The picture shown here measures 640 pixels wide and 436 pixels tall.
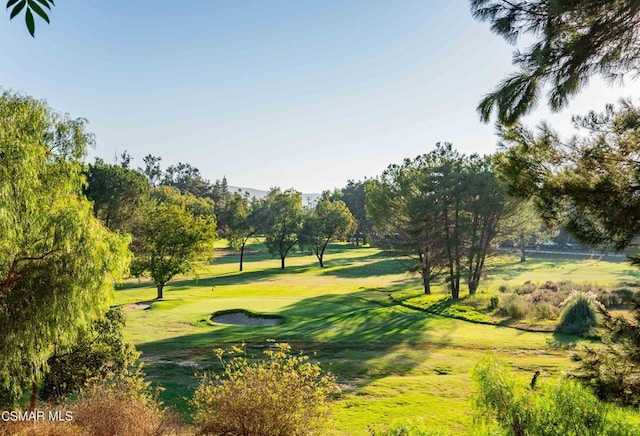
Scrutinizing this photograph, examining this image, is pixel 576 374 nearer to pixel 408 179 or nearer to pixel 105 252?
pixel 105 252

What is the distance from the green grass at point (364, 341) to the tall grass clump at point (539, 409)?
2.96ft

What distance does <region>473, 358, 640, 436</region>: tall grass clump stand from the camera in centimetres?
714

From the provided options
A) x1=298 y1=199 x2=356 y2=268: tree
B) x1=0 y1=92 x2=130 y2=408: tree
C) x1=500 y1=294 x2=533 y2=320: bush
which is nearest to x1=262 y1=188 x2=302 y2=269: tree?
x1=298 y1=199 x2=356 y2=268: tree

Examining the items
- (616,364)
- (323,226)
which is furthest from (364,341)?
(323,226)

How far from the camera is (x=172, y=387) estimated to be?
13859 mm

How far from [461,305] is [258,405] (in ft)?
99.1

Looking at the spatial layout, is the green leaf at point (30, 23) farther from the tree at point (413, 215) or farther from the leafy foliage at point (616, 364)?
the tree at point (413, 215)

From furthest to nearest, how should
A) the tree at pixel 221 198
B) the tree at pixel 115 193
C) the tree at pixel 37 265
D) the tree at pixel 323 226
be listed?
the tree at pixel 221 198 → the tree at pixel 323 226 → the tree at pixel 115 193 → the tree at pixel 37 265

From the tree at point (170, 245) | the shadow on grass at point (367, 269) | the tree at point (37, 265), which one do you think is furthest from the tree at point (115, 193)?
the tree at point (37, 265)

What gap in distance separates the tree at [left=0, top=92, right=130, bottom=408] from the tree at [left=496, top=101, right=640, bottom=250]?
932 cm

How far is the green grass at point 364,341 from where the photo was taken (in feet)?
42.8

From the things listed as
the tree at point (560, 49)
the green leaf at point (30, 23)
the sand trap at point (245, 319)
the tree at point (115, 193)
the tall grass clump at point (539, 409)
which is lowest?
the sand trap at point (245, 319)

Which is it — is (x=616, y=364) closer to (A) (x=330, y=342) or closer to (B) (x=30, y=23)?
(B) (x=30, y=23)

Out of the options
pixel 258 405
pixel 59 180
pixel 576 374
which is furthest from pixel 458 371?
pixel 59 180
